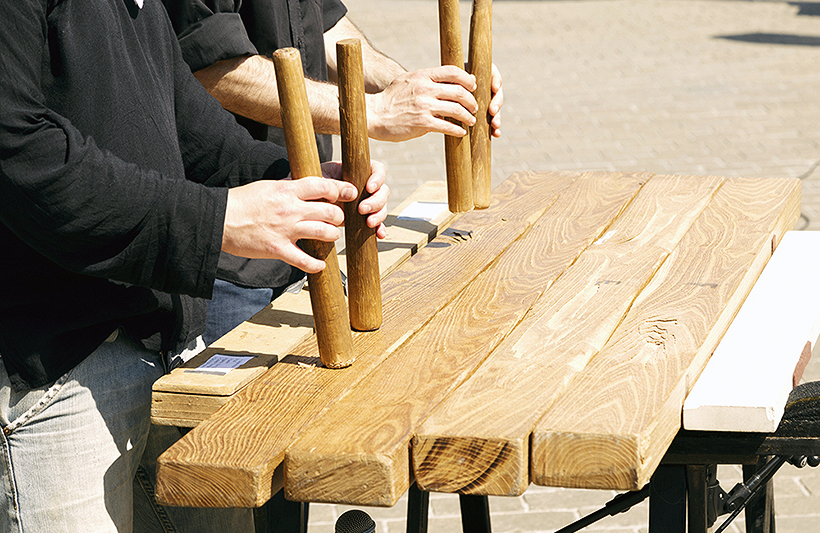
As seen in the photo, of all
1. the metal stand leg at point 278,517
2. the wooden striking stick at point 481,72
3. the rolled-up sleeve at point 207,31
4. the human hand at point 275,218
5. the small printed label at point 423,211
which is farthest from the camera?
the small printed label at point 423,211

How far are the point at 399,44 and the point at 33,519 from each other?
33.1ft

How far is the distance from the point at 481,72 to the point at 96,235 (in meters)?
1.05

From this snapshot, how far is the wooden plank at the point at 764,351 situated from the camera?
143 cm

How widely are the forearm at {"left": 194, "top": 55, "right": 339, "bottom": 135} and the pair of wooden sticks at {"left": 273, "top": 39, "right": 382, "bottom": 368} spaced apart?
51 centimetres

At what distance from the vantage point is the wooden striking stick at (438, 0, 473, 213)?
6.64 feet

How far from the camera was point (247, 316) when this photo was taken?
2.14 meters

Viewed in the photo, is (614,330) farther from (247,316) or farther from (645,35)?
(645,35)

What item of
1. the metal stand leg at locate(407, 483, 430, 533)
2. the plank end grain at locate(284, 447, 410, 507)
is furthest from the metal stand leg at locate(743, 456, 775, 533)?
the plank end grain at locate(284, 447, 410, 507)

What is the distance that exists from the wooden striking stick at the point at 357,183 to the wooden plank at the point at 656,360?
40cm

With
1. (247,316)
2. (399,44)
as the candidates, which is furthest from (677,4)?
(247,316)

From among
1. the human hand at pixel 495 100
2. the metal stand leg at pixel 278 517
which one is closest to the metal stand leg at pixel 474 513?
the metal stand leg at pixel 278 517

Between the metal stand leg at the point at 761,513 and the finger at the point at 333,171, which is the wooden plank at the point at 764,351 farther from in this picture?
the finger at the point at 333,171

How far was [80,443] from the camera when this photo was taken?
1.51 m

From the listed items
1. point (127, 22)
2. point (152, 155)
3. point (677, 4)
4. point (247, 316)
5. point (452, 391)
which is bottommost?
point (677, 4)
